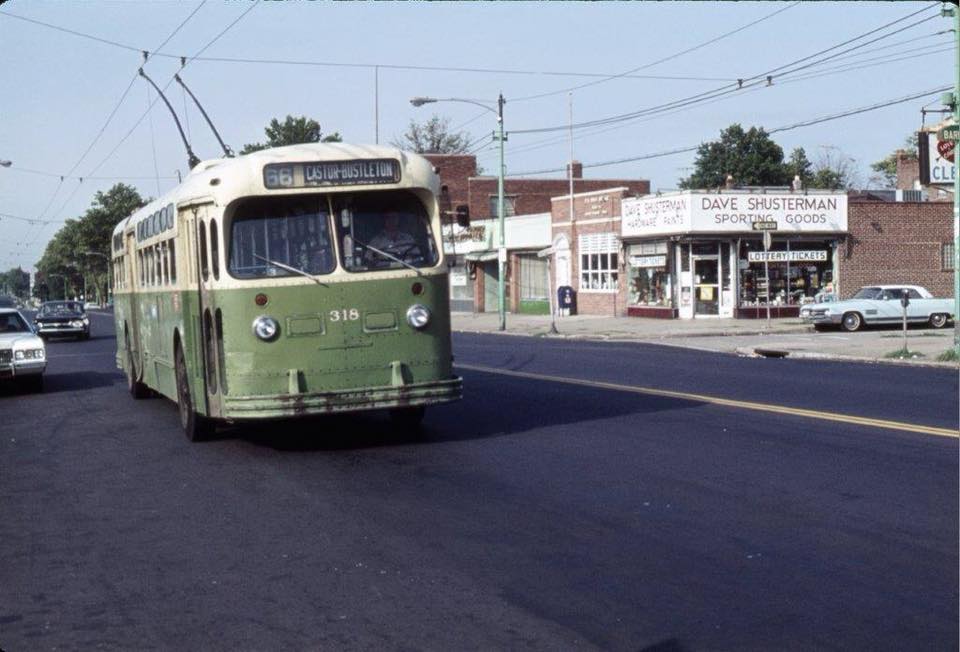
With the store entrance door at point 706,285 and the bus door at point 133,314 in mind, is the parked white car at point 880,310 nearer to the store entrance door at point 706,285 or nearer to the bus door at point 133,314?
the store entrance door at point 706,285

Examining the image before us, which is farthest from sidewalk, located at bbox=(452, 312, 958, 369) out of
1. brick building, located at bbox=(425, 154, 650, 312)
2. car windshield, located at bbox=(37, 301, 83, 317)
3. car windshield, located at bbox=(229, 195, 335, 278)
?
car windshield, located at bbox=(229, 195, 335, 278)

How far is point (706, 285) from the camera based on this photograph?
46250 mm

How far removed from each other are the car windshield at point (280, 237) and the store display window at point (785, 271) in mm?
34666

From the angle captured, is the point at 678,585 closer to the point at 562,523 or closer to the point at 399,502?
the point at 562,523

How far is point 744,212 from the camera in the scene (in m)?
45.5

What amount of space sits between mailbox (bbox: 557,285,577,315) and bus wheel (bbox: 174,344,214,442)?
4024 cm

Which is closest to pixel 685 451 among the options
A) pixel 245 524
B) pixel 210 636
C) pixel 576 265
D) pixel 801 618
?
pixel 245 524

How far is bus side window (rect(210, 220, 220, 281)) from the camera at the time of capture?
1247 centimetres

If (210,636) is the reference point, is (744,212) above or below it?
above

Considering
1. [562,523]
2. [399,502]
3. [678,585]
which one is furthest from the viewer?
[399,502]

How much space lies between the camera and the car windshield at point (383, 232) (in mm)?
12602

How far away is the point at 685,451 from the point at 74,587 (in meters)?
6.33

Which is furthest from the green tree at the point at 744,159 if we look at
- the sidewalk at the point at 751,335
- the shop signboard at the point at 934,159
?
the shop signboard at the point at 934,159

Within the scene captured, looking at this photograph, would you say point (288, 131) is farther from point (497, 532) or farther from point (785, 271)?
point (497, 532)
